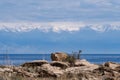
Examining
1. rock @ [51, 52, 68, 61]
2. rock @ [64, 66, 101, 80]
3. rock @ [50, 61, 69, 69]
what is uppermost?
rock @ [51, 52, 68, 61]

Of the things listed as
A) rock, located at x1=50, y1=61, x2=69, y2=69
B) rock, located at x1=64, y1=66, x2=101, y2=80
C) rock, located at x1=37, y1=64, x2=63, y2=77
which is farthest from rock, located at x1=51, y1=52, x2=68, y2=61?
rock, located at x1=37, y1=64, x2=63, y2=77

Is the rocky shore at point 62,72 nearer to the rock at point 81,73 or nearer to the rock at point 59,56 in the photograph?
the rock at point 81,73

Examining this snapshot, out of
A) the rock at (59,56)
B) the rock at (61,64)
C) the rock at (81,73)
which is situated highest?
the rock at (59,56)

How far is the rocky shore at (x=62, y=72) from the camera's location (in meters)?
27.4

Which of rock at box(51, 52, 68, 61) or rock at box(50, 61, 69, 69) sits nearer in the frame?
rock at box(50, 61, 69, 69)

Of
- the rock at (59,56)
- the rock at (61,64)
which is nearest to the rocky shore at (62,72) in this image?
the rock at (61,64)

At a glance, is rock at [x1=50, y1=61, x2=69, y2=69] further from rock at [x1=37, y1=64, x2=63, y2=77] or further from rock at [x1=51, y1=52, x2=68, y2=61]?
rock at [x1=51, y1=52, x2=68, y2=61]

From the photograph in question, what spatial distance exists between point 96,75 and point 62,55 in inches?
306

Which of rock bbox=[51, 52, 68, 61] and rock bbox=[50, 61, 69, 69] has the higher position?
rock bbox=[51, 52, 68, 61]

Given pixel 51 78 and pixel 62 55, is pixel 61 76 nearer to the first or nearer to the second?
pixel 51 78

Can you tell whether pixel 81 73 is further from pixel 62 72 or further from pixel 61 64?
pixel 61 64

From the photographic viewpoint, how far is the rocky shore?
27406 mm

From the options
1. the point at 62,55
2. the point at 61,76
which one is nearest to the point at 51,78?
the point at 61,76

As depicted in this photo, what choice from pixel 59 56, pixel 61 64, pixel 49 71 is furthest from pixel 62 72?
pixel 59 56
